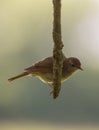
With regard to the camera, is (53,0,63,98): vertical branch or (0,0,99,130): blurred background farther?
(0,0,99,130): blurred background

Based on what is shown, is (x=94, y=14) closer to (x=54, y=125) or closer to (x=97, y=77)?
(x=97, y=77)

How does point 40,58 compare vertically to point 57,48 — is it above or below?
above

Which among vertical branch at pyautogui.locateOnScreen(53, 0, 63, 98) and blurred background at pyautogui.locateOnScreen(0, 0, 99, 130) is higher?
blurred background at pyautogui.locateOnScreen(0, 0, 99, 130)

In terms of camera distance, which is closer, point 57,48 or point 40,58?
point 57,48

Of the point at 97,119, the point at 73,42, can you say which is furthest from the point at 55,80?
the point at 97,119
